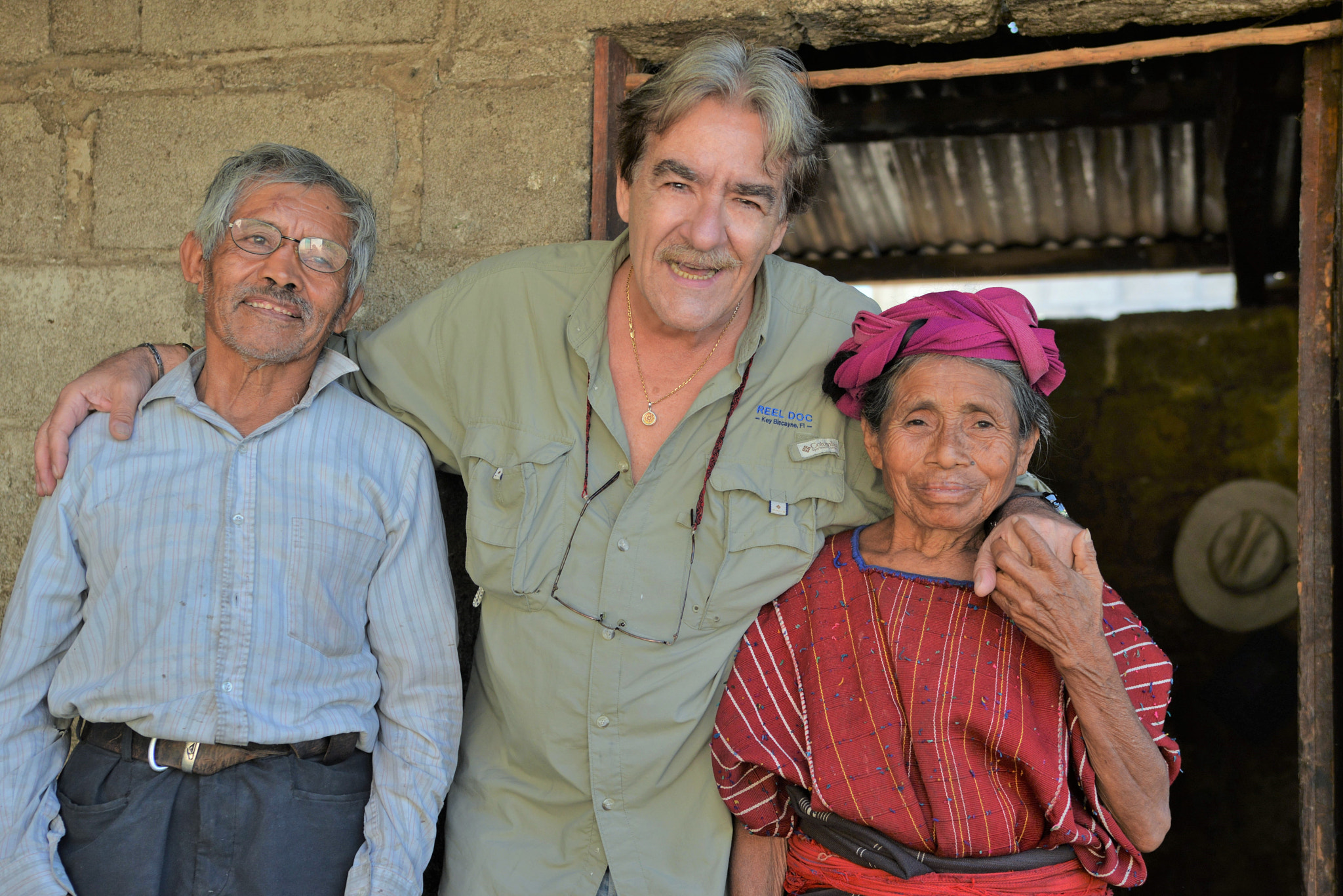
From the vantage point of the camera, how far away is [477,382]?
2271 millimetres

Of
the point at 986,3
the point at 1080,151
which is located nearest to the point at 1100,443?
the point at 1080,151

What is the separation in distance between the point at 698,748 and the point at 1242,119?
11.3ft

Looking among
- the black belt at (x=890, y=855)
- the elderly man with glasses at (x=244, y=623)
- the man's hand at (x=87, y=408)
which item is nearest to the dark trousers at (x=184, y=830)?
the elderly man with glasses at (x=244, y=623)

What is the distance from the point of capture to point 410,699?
6.75ft

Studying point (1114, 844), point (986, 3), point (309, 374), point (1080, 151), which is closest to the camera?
point (1114, 844)

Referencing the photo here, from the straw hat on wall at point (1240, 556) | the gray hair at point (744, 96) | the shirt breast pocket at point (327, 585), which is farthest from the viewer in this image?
the straw hat on wall at point (1240, 556)

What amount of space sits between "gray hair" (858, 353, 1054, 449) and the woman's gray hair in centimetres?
109

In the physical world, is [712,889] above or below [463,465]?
below

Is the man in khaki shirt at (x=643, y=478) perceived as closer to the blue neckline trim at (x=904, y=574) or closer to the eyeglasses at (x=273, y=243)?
the blue neckline trim at (x=904, y=574)

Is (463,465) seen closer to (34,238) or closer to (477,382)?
(477,382)

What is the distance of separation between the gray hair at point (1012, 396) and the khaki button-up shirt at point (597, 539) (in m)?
0.13

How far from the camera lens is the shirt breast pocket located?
197cm

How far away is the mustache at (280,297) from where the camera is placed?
2039mm

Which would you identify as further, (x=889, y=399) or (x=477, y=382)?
(x=477, y=382)
